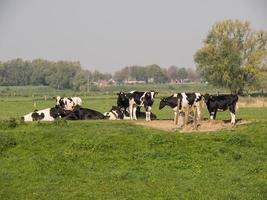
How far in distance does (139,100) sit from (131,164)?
11.7m

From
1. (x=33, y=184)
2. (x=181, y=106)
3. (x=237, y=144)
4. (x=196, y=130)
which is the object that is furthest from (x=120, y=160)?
(x=181, y=106)

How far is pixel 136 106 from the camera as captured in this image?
2769 cm

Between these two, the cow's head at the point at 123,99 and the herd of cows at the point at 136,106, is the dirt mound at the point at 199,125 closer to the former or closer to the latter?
the herd of cows at the point at 136,106

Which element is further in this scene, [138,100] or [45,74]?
[45,74]

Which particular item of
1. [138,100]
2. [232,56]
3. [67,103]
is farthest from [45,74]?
[138,100]

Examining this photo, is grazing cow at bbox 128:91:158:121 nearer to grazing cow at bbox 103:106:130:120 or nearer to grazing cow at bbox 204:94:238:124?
grazing cow at bbox 103:106:130:120

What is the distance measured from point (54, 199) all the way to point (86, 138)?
249 inches

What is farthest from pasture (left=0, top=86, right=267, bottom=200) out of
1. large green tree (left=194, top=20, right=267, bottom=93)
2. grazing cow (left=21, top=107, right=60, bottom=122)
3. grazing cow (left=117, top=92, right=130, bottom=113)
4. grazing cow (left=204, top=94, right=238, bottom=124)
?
large green tree (left=194, top=20, right=267, bottom=93)

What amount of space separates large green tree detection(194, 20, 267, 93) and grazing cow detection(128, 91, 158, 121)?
140 ft

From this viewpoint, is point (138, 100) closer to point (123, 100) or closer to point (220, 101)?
point (123, 100)

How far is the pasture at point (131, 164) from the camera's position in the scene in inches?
493

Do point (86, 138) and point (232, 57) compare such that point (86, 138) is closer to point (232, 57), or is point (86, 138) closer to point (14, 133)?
point (14, 133)

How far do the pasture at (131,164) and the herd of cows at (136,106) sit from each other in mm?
3464

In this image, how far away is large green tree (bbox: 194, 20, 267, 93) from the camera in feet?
225
